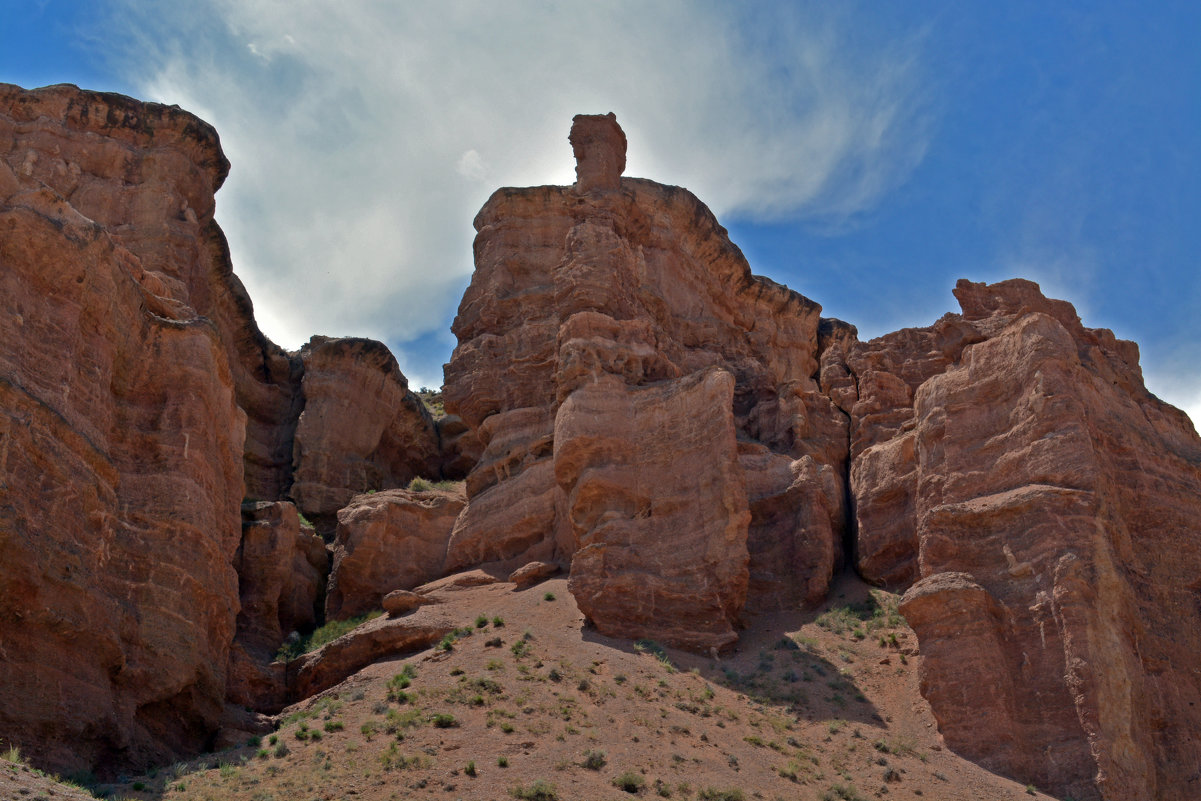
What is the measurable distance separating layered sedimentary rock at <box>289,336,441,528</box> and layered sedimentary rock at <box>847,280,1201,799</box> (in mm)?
21447

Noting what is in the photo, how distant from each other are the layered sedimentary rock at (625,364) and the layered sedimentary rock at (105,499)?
9.99m

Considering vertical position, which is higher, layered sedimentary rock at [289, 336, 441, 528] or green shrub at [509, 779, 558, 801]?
layered sedimentary rock at [289, 336, 441, 528]

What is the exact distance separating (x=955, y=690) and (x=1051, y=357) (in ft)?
31.8

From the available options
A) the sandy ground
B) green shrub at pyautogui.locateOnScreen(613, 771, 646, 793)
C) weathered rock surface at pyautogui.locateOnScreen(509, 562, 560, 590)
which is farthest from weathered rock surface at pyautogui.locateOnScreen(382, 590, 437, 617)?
green shrub at pyautogui.locateOnScreen(613, 771, 646, 793)

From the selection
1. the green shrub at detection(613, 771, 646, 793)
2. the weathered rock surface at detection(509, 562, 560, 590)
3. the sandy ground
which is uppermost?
the weathered rock surface at detection(509, 562, 560, 590)

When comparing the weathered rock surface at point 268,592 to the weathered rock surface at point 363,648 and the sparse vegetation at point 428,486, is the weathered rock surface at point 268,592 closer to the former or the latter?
the weathered rock surface at point 363,648

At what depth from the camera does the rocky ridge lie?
3111 centimetres

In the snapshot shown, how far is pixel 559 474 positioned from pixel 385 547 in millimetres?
7498

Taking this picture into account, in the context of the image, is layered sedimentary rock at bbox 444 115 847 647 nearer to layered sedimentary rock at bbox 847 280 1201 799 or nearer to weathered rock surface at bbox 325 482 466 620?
weathered rock surface at bbox 325 482 466 620

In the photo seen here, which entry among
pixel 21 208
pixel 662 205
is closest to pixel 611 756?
pixel 21 208

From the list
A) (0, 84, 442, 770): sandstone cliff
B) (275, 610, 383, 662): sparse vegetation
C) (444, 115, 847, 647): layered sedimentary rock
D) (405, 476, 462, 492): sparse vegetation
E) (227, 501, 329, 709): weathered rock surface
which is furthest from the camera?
(405, 476, 462, 492): sparse vegetation

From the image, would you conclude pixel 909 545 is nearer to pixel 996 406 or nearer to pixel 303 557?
pixel 996 406

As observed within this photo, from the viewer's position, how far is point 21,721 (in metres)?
26.7

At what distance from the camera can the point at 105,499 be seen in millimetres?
31234
